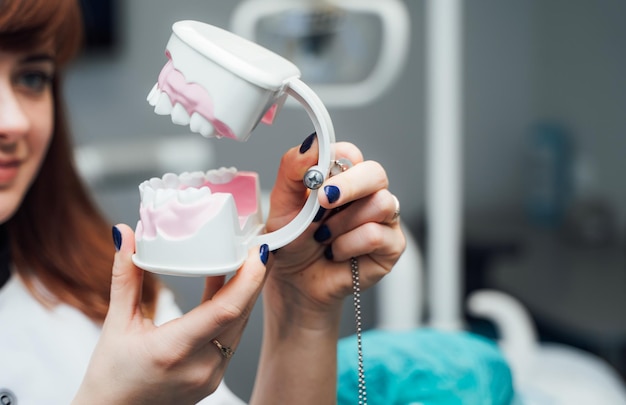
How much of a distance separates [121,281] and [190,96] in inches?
Result: 5.7

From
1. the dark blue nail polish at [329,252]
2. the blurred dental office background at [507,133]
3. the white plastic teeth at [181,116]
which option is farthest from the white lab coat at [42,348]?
the blurred dental office background at [507,133]

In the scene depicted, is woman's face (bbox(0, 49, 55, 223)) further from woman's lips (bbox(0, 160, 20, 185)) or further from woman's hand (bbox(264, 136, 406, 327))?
woman's hand (bbox(264, 136, 406, 327))

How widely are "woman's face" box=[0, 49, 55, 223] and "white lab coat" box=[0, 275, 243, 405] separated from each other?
4.9 inches

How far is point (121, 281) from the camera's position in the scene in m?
0.46

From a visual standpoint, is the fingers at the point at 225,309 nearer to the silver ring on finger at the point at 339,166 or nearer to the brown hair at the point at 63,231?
the silver ring on finger at the point at 339,166

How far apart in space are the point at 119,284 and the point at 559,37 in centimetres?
170

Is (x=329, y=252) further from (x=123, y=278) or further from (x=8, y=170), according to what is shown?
(x=8, y=170)

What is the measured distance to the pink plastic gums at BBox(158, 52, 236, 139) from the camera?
0.42m

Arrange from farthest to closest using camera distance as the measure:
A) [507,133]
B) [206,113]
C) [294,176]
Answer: [507,133] < [294,176] < [206,113]

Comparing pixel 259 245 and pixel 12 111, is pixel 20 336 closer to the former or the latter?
pixel 12 111

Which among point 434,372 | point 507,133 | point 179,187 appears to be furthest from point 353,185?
point 507,133

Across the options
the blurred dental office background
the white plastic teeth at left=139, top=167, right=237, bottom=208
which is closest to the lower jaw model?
the white plastic teeth at left=139, top=167, right=237, bottom=208

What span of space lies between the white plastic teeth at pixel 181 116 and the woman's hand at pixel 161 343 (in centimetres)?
9

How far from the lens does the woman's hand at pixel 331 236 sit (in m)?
0.51
